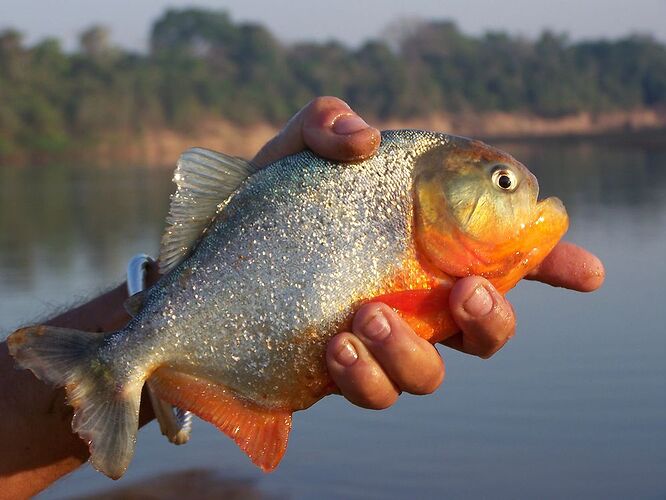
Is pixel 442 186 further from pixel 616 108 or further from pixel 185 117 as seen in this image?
pixel 616 108

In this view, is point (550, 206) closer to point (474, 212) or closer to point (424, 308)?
point (474, 212)

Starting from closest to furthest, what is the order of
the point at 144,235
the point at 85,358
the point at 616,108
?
1. the point at 85,358
2. the point at 144,235
3. the point at 616,108

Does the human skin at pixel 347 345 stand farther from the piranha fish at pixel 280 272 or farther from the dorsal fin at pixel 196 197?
the dorsal fin at pixel 196 197

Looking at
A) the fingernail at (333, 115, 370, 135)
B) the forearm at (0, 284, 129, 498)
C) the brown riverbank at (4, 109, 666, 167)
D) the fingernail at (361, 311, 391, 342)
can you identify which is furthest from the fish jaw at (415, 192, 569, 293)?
the brown riverbank at (4, 109, 666, 167)

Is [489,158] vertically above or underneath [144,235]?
above

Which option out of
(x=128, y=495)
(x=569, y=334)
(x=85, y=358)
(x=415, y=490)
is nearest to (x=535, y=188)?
(x=85, y=358)

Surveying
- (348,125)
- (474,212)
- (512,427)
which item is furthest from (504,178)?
(512,427)
